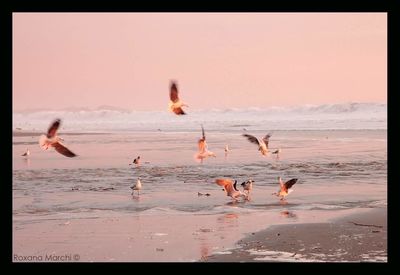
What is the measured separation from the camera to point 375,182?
14898mm

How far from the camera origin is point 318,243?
8516mm

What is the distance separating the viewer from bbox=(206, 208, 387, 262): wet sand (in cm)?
770

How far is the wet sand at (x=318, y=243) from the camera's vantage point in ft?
25.3

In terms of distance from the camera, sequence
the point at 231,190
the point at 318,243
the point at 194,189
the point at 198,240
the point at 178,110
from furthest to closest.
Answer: the point at 194,189 → the point at 231,190 → the point at 178,110 → the point at 198,240 → the point at 318,243

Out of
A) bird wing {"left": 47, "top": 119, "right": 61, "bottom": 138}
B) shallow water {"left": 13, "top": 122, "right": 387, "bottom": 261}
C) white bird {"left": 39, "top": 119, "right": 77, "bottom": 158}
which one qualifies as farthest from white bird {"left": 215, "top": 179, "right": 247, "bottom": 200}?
bird wing {"left": 47, "top": 119, "right": 61, "bottom": 138}

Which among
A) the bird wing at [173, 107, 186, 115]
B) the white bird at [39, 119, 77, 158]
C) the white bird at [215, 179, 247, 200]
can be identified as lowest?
the white bird at [215, 179, 247, 200]

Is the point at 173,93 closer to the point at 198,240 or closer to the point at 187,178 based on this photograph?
the point at 198,240

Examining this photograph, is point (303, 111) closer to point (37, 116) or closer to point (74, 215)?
point (37, 116)

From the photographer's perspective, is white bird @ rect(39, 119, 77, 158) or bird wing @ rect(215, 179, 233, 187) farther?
bird wing @ rect(215, 179, 233, 187)

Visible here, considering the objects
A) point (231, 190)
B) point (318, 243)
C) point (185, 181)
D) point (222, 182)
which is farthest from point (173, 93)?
point (185, 181)

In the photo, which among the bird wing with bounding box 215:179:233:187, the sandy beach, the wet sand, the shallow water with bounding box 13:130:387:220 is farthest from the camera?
the shallow water with bounding box 13:130:387:220

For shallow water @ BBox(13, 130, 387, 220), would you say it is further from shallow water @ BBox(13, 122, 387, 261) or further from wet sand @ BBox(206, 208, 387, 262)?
wet sand @ BBox(206, 208, 387, 262)

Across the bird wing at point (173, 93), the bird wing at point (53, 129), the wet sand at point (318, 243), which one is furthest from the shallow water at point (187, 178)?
the bird wing at point (53, 129)
